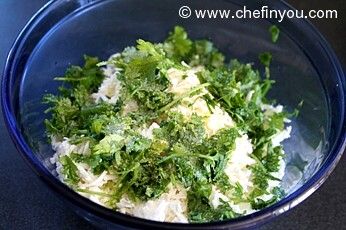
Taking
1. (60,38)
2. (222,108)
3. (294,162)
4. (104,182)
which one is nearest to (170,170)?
(104,182)

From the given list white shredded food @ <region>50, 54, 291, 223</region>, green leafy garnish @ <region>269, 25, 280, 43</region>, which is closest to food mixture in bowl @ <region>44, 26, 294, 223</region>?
white shredded food @ <region>50, 54, 291, 223</region>

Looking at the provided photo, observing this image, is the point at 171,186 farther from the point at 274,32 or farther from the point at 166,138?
the point at 274,32

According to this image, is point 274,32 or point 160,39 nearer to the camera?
point 274,32

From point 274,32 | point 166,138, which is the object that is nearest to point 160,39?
point 274,32

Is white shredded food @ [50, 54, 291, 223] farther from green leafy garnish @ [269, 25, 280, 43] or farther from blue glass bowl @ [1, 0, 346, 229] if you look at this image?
green leafy garnish @ [269, 25, 280, 43]

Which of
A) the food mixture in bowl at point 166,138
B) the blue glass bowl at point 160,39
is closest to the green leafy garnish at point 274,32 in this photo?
the blue glass bowl at point 160,39

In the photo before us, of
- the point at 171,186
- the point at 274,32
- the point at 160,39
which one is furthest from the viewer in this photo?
the point at 160,39

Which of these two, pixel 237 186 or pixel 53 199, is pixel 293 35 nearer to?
pixel 237 186
